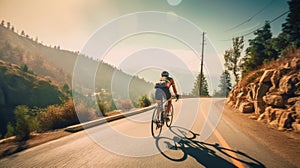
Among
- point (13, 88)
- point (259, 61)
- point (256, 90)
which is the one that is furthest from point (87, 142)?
point (13, 88)

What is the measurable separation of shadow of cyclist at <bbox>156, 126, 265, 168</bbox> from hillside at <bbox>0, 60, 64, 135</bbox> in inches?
1917

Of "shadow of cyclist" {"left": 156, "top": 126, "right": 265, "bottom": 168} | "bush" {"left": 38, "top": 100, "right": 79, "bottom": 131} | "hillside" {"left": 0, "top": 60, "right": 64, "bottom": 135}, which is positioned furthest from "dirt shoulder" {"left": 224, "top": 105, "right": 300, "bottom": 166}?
"hillside" {"left": 0, "top": 60, "right": 64, "bottom": 135}

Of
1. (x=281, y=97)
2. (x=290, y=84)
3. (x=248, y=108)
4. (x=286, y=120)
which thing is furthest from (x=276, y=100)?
(x=248, y=108)

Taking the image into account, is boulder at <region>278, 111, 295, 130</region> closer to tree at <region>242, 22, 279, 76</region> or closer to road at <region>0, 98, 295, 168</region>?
road at <region>0, 98, 295, 168</region>

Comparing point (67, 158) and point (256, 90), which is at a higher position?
point (256, 90)

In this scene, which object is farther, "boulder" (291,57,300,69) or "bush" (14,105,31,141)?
"boulder" (291,57,300,69)

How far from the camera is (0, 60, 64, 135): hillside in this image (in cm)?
4462

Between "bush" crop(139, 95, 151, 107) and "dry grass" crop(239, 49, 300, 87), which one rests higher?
"dry grass" crop(239, 49, 300, 87)

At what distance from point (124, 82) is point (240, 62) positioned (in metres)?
102

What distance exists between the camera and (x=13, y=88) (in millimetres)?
46562

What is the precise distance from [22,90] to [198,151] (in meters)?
55.3

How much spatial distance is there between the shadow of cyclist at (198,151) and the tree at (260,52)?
23.0 metres

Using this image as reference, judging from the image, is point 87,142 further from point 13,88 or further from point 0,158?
point 13,88

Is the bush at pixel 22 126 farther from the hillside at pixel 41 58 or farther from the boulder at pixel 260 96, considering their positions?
the hillside at pixel 41 58
